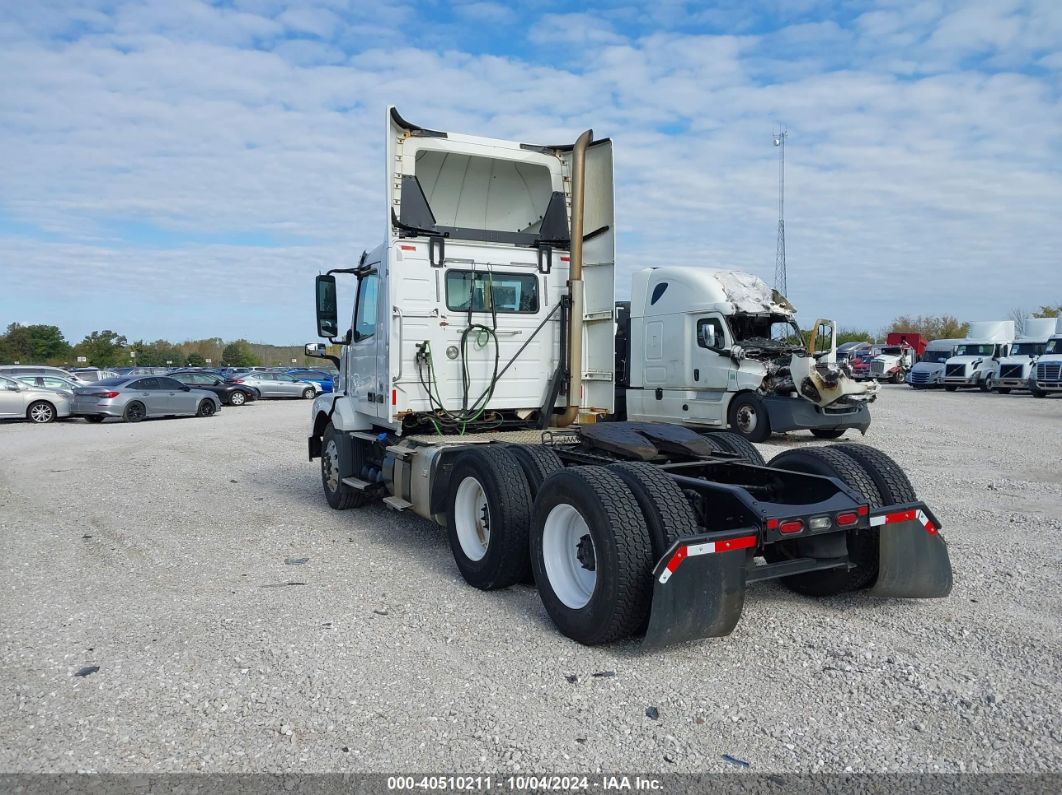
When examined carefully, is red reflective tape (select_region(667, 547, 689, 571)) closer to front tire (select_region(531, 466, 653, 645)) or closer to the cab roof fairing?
front tire (select_region(531, 466, 653, 645))

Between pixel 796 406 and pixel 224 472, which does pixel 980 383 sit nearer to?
pixel 796 406

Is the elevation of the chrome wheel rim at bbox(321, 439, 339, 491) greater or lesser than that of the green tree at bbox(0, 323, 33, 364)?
lesser

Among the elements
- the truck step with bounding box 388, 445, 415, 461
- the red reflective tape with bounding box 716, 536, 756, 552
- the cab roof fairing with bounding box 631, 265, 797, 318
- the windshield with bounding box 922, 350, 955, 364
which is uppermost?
the cab roof fairing with bounding box 631, 265, 797, 318

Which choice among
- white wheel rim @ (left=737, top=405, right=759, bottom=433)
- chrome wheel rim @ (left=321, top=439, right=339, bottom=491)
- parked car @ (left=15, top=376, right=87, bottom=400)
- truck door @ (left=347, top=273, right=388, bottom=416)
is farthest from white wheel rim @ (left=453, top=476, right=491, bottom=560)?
parked car @ (left=15, top=376, right=87, bottom=400)

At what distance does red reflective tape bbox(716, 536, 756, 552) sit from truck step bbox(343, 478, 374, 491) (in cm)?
465

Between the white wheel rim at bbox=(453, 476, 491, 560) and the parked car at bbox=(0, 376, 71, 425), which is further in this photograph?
the parked car at bbox=(0, 376, 71, 425)

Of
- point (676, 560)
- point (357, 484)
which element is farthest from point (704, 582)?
point (357, 484)

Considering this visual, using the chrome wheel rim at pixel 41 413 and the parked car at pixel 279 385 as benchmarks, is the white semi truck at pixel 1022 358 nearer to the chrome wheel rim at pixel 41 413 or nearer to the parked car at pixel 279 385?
the parked car at pixel 279 385

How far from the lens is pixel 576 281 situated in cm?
766

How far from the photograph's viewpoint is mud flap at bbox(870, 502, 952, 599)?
4.61 metres

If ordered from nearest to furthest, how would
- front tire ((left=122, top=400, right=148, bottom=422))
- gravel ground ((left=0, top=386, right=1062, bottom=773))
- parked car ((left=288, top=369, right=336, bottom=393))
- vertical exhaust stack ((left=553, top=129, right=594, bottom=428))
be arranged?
gravel ground ((left=0, top=386, right=1062, bottom=773)) → vertical exhaust stack ((left=553, top=129, right=594, bottom=428)) → front tire ((left=122, top=400, right=148, bottom=422)) → parked car ((left=288, top=369, right=336, bottom=393))

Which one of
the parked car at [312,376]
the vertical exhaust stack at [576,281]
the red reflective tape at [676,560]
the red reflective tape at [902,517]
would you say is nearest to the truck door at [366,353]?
the vertical exhaust stack at [576,281]

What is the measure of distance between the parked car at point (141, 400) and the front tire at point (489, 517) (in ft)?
63.0

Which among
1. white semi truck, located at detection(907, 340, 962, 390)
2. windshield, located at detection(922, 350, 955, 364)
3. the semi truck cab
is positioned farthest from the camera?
windshield, located at detection(922, 350, 955, 364)
